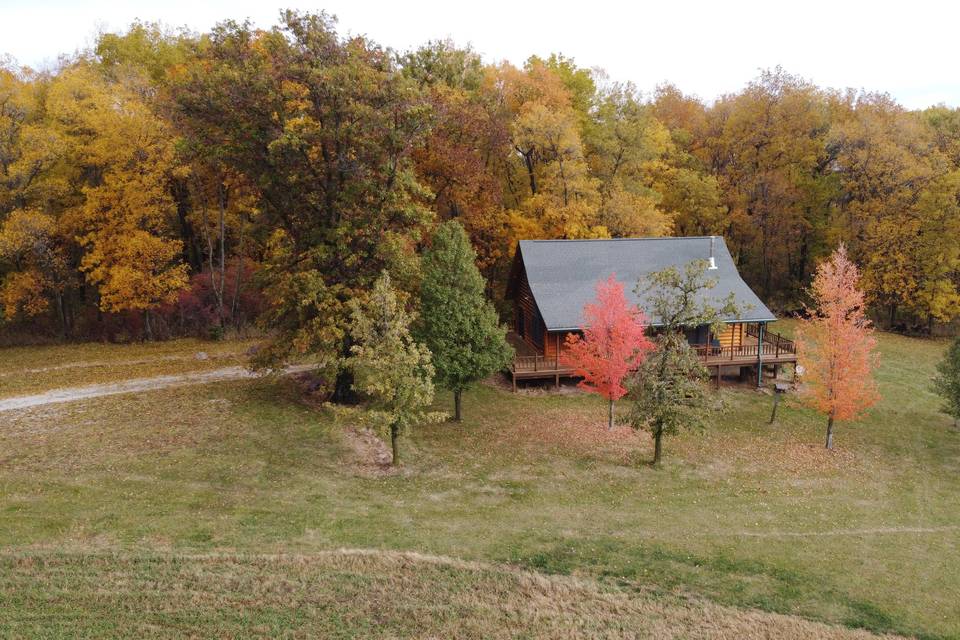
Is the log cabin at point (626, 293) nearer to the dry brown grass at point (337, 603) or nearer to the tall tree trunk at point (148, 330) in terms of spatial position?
the dry brown grass at point (337, 603)

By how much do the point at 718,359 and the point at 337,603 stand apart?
23711 mm

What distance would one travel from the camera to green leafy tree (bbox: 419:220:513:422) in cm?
2467

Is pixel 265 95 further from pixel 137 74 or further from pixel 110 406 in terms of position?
pixel 137 74

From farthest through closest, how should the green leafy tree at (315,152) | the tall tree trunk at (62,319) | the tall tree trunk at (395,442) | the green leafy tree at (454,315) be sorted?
1. the tall tree trunk at (62,319)
2. the green leafy tree at (454,315)
3. the green leafy tree at (315,152)
4. the tall tree trunk at (395,442)

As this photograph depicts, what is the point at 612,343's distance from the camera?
25312mm

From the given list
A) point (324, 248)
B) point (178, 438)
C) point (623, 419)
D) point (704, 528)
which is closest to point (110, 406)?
point (178, 438)

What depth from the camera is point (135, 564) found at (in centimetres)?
1383

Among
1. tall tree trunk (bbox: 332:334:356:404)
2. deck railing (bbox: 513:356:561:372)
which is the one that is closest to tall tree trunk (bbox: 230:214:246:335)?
tall tree trunk (bbox: 332:334:356:404)

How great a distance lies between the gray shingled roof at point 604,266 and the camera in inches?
1245

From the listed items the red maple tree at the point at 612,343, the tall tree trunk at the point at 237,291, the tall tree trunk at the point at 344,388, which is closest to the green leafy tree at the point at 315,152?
the tall tree trunk at the point at 344,388

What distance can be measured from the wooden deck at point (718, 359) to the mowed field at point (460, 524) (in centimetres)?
271

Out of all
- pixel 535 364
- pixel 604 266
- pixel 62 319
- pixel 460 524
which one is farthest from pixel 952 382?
pixel 62 319

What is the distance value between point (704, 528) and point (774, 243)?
3662cm

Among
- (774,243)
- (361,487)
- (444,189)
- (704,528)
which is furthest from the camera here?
(774,243)
